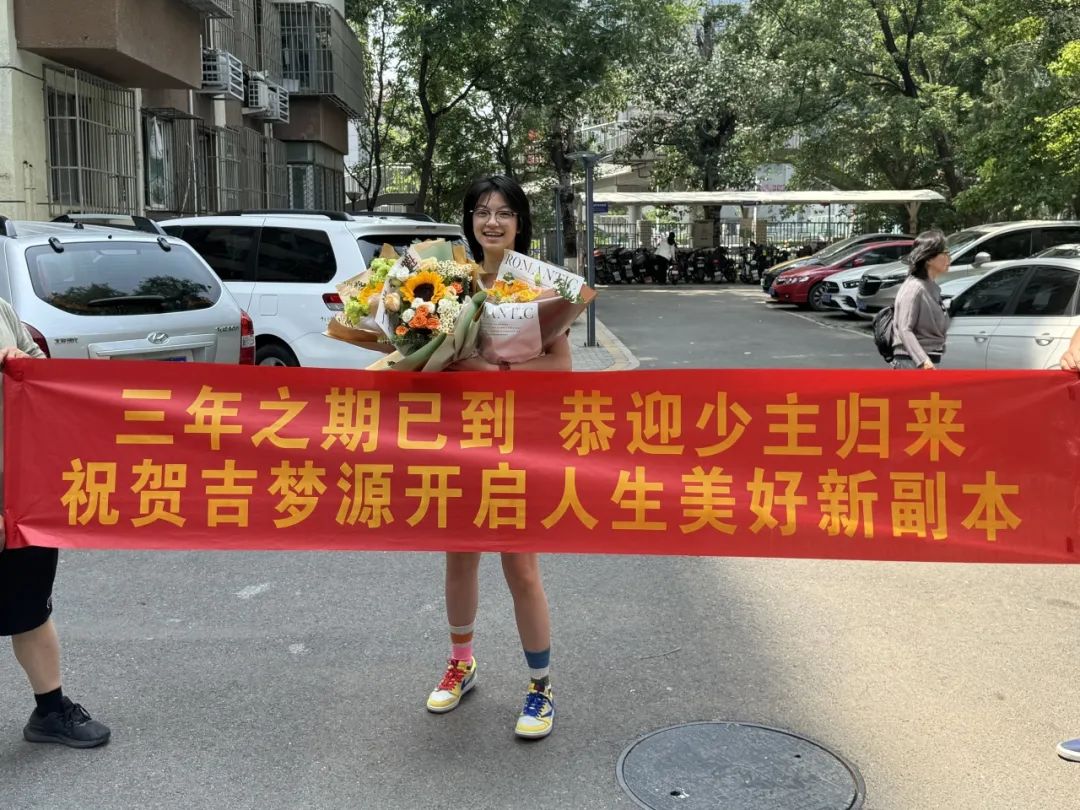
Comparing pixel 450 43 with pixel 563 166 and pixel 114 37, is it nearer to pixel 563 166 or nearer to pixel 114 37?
pixel 563 166

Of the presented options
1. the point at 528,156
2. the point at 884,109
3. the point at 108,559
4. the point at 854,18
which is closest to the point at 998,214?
the point at 884,109

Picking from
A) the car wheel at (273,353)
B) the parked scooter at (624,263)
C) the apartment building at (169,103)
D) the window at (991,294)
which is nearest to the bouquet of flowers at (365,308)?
the car wheel at (273,353)

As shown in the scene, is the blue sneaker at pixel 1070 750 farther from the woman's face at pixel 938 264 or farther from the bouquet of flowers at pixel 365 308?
the woman's face at pixel 938 264

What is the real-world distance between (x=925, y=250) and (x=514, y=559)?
458 cm

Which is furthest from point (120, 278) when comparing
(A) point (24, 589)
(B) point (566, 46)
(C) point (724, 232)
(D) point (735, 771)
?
(C) point (724, 232)

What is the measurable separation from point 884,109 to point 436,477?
26765 mm

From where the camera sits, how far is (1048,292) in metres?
8.96

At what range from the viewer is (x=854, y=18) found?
27.3m

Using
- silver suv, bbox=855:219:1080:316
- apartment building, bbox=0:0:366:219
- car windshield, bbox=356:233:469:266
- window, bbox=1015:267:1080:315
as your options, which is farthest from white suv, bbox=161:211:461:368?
silver suv, bbox=855:219:1080:316

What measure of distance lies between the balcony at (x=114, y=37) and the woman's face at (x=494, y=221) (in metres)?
10.6

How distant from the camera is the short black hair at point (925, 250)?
722 cm

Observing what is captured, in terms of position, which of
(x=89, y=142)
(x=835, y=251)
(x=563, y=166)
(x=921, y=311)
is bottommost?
(x=921, y=311)

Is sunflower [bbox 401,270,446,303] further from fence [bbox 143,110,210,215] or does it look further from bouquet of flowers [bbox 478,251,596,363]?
fence [bbox 143,110,210,215]

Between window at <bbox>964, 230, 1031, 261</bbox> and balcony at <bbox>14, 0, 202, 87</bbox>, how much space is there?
12888 mm
